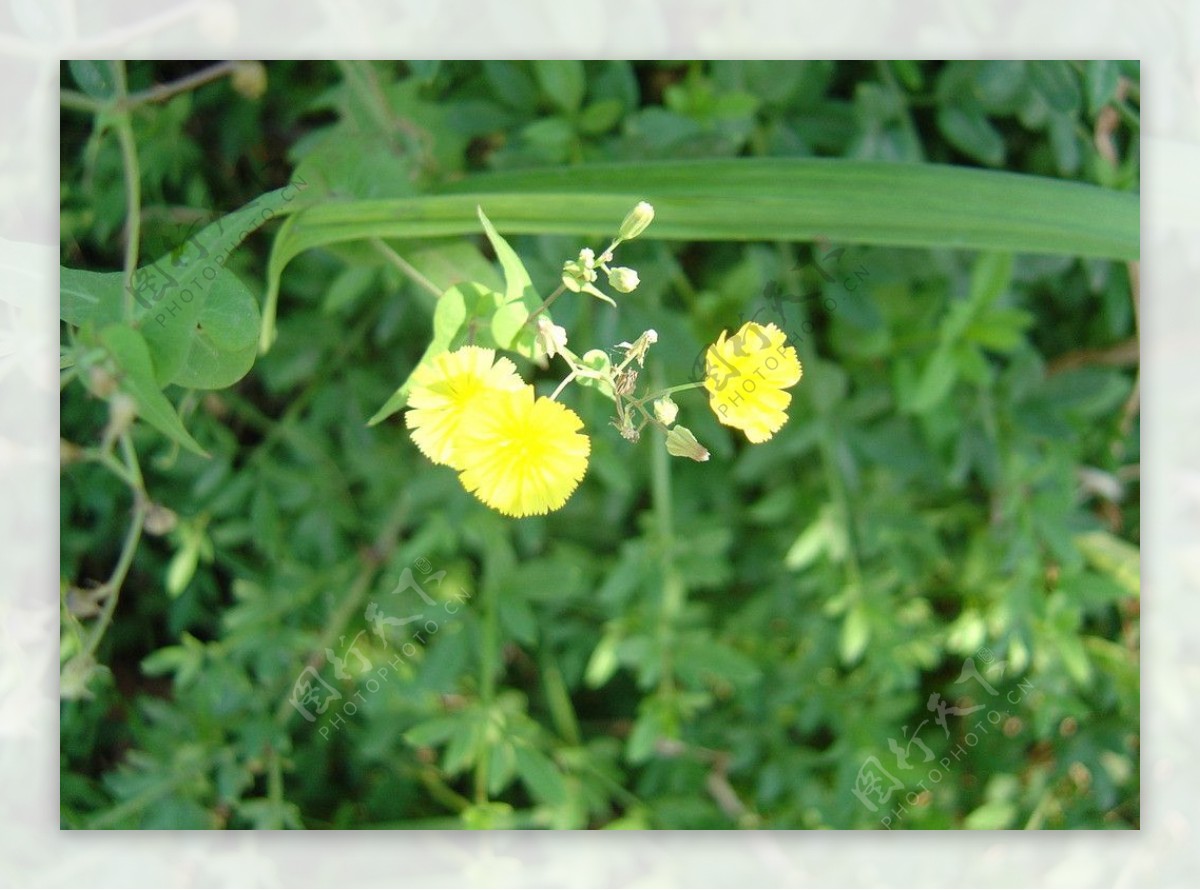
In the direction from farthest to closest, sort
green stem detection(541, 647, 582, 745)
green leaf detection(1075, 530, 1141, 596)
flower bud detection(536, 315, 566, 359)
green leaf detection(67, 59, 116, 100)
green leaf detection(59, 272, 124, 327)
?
1. green stem detection(541, 647, 582, 745)
2. green leaf detection(1075, 530, 1141, 596)
3. green leaf detection(67, 59, 116, 100)
4. green leaf detection(59, 272, 124, 327)
5. flower bud detection(536, 315, 566, 359)

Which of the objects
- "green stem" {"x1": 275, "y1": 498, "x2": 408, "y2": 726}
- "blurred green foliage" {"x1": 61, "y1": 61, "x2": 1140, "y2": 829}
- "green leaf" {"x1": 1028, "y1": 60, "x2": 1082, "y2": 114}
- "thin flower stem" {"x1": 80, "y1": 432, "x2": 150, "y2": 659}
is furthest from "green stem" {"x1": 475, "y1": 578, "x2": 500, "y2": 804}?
"green leaf" {"x1": 1028, "y1": 60, "x2": 1082, "y2": 114}

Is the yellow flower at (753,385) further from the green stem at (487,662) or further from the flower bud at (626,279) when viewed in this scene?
the green stem at (487,662)

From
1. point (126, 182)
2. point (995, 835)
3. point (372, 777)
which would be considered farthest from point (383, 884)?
point (126, 182)

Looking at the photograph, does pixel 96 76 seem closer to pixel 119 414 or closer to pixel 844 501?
pixel 119 414

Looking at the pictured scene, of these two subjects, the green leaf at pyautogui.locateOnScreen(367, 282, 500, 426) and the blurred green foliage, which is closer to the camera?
the green leaf at pyautogui.locateOnScreen(367, 282, 500, 426)

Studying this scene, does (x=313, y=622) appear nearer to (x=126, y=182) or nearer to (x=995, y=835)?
(x=126, y=182)

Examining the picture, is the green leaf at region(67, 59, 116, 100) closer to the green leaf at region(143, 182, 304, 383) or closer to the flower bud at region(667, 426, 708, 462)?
the green leaf at region(143, 182, 304, 383)

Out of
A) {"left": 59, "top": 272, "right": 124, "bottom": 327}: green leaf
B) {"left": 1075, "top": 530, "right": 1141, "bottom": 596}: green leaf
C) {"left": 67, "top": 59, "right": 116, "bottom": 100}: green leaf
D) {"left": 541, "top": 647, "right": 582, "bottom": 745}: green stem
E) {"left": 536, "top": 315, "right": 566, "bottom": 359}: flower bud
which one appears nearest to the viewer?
{"left": 536, "top": 315, "right": 566, "bottom": 359}: flower bud

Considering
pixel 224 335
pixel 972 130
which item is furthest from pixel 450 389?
pixel 972 130
